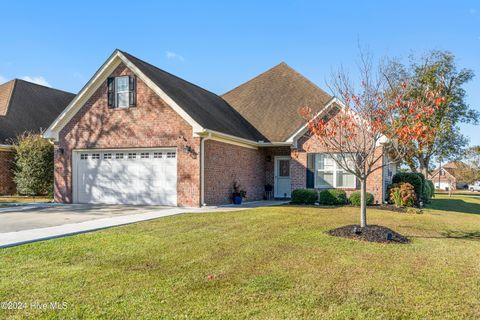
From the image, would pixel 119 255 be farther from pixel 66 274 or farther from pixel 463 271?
pixel 463 271

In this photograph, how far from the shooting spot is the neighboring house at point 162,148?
52.2 ft

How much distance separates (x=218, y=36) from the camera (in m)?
18.5

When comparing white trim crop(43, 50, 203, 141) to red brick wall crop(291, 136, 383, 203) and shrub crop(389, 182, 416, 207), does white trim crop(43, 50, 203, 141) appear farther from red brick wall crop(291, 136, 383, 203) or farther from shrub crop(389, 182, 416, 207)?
shrub crop(389, 182, 416, 207)

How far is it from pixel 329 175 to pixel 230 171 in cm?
481

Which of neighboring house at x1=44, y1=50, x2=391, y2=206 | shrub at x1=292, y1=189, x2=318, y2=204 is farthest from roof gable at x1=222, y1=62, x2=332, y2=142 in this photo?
shrub at x1=292, y1=189, x2=318, y2=204

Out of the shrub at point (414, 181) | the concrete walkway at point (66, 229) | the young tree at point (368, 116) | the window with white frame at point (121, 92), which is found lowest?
the concrete walkway at point (66, 229)

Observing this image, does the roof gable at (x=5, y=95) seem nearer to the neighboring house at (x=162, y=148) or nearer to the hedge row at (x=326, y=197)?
the neighboring house at (x=162, y=148)

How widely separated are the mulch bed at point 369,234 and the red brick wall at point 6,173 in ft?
69.4

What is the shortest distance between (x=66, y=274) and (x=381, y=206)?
46.5ft

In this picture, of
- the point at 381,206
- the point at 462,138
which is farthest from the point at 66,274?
the point at 462,138

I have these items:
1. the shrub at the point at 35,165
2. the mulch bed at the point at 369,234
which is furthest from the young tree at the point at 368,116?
the shrub at the point at 35,165

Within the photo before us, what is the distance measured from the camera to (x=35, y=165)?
68.9ft

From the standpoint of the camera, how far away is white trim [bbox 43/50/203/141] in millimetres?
15734

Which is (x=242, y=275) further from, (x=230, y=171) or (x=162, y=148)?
(x=230, y=171)
